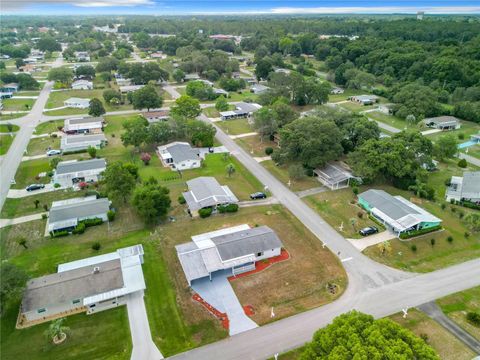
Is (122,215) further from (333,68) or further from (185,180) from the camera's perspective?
(333,68)

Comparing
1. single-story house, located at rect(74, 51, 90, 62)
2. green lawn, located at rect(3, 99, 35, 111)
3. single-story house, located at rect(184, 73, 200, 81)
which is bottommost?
green lawn, located at rect(3, 99, 35, 111)

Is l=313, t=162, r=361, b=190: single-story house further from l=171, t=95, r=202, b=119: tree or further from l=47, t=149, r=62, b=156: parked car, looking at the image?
l=47, t=149, r=62, b=156: parked car

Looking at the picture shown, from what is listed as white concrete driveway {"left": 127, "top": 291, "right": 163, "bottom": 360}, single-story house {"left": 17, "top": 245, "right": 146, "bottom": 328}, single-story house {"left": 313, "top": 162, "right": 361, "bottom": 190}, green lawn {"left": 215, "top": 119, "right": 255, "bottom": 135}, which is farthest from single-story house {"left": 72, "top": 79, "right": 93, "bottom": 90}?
white concrete driveway {"left": 127, "top": 291, "right": 163, "bottom": 360}

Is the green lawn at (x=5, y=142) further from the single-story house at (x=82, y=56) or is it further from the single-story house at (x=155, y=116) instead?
the single-story house at (x=82, y=56)

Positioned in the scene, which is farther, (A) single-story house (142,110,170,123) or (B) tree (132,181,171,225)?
(A) single-story house (142,110,170,123)

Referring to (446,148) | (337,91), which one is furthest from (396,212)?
(337,91)

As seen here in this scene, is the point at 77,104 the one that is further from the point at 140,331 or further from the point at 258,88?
the point at 140,331

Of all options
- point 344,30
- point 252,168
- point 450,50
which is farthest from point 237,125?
point 344,30
